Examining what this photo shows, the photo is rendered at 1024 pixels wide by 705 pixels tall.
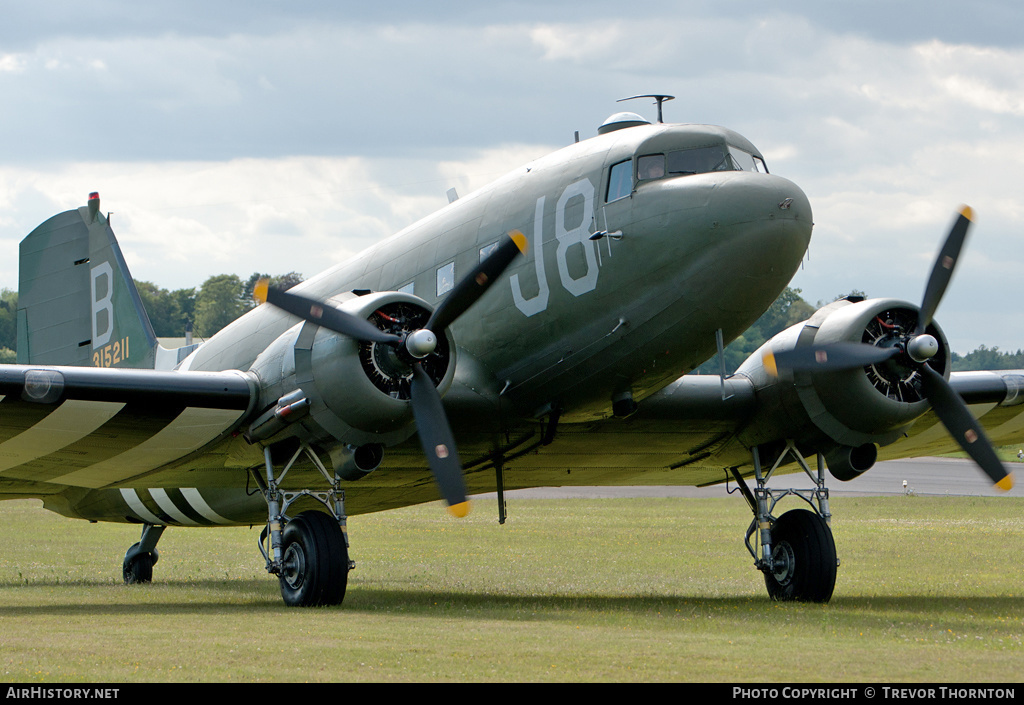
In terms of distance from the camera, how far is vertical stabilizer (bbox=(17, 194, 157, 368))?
18594mm

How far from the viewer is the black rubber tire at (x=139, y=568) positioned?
18.6 m

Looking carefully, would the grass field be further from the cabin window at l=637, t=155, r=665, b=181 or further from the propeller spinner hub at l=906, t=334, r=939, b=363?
the cabin window at l=637, t=155, r=665, b=181

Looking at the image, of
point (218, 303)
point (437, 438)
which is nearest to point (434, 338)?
point (437, 438)

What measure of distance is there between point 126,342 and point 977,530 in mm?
19975

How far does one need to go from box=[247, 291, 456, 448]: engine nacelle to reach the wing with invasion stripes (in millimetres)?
794

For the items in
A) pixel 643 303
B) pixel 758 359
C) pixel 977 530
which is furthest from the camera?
pixel 977 530

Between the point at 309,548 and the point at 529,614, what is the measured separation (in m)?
2.49

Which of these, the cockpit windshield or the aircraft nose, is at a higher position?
the cockpit windshield

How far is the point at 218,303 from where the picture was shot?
153m

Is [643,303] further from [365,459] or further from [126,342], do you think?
[126,342]

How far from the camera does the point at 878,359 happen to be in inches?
518

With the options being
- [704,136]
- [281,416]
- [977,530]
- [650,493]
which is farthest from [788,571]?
[650,493]

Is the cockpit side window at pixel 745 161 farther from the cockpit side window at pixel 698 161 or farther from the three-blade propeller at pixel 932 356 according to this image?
the three-blade propeller at pixel 932 356

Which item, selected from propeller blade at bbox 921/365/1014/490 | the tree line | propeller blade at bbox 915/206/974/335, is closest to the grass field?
propeller blade at bbox 921/365/1014/490
